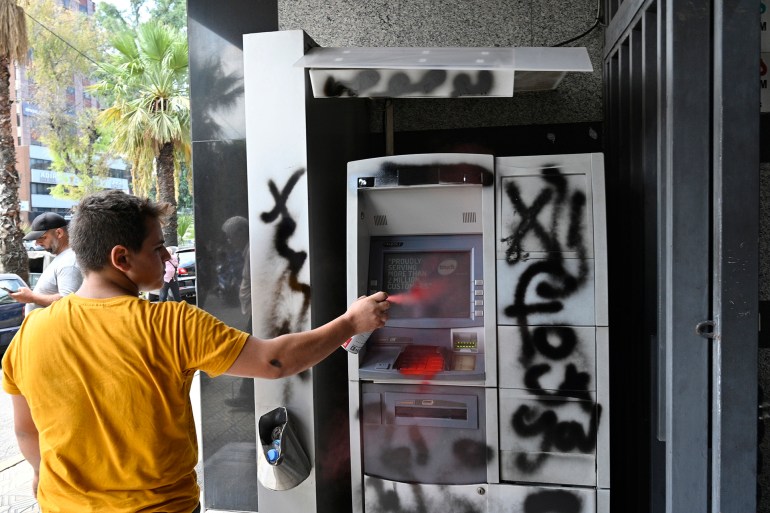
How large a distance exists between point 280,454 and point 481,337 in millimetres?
1084

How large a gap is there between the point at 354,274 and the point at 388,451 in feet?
2.81

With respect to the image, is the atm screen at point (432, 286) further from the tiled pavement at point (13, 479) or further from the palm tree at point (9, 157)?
the palm tree at point (9, 157)

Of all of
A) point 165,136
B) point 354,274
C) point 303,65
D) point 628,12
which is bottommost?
point 354,274

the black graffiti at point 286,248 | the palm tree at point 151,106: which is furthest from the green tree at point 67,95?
the black graffiti at point 286,248

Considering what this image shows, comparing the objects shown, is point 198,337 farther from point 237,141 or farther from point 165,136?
point 165,136

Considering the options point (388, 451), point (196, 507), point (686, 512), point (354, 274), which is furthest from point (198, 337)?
point (686, 512)

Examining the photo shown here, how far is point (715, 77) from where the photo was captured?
6.55 ft

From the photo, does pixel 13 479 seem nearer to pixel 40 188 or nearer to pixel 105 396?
pixel 105 396

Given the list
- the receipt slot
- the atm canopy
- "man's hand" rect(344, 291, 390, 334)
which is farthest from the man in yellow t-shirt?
the atm canopy

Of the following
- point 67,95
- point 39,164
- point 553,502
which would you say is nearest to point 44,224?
point 553,502

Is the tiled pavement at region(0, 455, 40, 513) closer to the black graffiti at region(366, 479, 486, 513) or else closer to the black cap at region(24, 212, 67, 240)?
the black cap at region(24, 212, 67, 240)

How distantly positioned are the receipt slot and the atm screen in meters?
0.76

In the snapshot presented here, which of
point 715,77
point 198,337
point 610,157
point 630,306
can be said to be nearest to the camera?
point 198,337

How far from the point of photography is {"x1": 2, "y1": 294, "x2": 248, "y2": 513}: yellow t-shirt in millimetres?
1434
